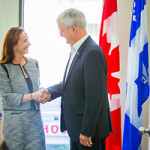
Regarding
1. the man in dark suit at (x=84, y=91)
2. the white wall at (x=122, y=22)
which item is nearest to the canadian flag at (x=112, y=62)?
the white wall at (x=122, y=22)

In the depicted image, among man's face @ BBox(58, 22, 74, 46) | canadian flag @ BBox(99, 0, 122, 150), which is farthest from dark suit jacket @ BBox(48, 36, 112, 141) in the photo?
canadian flag @ BBox(99, 0, 122, 150)

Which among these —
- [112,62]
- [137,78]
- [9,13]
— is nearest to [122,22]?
[112,62]

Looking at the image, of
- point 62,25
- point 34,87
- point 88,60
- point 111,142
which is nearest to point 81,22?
point 62,25

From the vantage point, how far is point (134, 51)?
1.83 meters

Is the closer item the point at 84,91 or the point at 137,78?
the point at 84,91

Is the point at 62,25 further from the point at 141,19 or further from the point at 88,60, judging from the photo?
the point at 141,19

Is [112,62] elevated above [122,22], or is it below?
below

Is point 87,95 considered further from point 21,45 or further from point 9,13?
point 9,13

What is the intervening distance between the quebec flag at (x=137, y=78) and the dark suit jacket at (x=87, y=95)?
54 centimetres

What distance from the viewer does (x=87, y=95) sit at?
1.18m

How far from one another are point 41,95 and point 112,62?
887 millimetres

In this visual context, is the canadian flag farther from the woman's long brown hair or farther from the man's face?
the woman's long brown hair

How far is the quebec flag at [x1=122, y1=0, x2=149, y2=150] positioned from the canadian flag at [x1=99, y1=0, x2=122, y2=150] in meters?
0.18

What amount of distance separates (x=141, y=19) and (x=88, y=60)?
0.97 m
